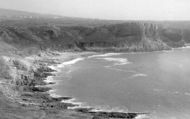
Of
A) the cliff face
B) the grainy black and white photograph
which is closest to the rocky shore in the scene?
the grainy black and white photograph

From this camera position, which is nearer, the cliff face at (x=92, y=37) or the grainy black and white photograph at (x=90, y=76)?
the grainy black and white photograph at (x=90, y=76)

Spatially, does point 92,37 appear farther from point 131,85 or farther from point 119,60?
point 131,85

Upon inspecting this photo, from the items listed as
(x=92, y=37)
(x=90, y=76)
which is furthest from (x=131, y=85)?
(x=92, y=37)

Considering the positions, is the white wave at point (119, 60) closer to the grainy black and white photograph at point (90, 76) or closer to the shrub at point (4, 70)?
the grainy black and white photograph at point (90, 76)

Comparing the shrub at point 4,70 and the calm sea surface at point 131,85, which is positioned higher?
the shrub at point 4,70

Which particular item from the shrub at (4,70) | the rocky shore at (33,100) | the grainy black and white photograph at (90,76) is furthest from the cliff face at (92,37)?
the shrub at (4,70)

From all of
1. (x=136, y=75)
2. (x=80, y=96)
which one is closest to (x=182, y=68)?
(x=136, y=75)

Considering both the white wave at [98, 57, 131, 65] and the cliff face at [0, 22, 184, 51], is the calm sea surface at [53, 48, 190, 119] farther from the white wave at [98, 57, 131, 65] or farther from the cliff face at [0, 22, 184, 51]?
the cliff face at [0, 22, 184, 51]

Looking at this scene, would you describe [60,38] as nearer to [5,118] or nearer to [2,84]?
A: [2,84]
